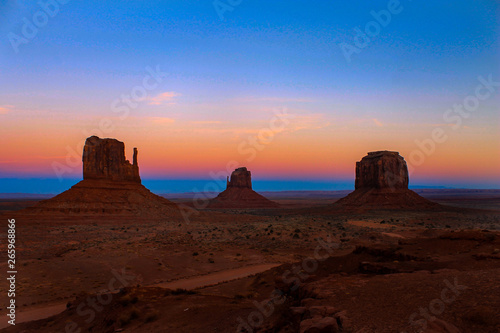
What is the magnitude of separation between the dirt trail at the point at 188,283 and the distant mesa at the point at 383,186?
2306 inches

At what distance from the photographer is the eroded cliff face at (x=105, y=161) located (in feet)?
207

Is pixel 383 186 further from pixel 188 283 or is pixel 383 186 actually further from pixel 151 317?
pixel 151 317

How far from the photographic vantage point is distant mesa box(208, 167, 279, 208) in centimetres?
11455

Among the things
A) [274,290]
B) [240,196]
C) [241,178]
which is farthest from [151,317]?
[241,178]

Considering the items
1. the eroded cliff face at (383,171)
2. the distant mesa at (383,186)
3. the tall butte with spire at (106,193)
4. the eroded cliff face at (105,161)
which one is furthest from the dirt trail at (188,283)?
the eroded cliff face at (383,171)

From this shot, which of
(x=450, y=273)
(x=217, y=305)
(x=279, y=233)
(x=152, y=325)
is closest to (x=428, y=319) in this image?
(x=450, y=273)

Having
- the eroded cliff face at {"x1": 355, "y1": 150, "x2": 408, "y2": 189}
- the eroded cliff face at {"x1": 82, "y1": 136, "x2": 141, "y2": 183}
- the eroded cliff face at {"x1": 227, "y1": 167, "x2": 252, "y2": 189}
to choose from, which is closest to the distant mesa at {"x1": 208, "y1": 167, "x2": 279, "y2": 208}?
the eroded cliff face at {"x1": 227, "y1": 167, "x2": 252, "y2": 189}

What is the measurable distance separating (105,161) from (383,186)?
65284 millimetres

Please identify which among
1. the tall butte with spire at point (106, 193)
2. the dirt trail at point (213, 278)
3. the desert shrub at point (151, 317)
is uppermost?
the tall butte with spire at point (106, 193)

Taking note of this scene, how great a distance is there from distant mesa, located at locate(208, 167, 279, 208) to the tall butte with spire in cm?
4703

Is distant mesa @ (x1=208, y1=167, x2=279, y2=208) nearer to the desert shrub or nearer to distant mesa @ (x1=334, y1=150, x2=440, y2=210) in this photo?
distant mesa @ (x1=334, y1=150, x2=440, y2=210)

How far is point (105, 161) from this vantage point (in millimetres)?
64750

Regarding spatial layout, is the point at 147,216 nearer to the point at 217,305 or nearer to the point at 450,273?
the point at 217,305

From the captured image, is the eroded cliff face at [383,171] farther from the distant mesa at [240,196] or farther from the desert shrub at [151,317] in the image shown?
the desert shrub at [151,317]
